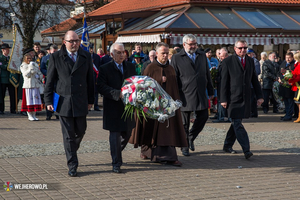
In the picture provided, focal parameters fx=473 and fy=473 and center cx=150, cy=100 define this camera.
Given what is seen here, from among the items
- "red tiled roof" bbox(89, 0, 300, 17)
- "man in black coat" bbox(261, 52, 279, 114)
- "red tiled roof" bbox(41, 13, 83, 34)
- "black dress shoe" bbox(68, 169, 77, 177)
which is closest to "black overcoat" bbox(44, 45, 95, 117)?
"black dress shoe" bbox(68, 169, 77, 177)

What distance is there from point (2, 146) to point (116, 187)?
386 centimetres

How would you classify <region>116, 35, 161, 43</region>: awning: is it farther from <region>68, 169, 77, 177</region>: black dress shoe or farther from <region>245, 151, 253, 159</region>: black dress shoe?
<region>68, 169, 77, 177</region>: black dress shoe

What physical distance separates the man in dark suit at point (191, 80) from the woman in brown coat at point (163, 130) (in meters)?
0.62

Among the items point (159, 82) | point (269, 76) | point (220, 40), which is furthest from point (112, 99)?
point (220, 40)

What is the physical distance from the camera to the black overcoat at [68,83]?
672cm

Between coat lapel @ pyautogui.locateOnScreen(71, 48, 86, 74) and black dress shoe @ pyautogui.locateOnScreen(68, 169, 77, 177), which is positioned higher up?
coat lapel @ pyautogui.locateOnScreen(71, 48, 86, 74)

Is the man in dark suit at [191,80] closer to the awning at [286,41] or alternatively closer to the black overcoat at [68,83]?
the black overcoat at [68,83]

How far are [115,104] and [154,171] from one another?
45.7 inches

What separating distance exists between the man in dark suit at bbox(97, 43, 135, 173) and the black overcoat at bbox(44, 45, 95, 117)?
303 millimetres

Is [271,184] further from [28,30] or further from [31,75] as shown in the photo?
[28,30]

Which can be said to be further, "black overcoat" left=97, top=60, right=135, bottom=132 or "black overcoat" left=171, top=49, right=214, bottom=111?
"black overcoat" left=171, top=49, right=214, bottom=111

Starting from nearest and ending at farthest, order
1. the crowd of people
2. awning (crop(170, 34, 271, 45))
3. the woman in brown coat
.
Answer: the crowd of people < the woman in brown coat < awning (crop(170, 34, 271, 45))

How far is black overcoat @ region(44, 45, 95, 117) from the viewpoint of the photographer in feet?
22.0

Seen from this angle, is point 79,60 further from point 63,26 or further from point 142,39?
point 63,26
